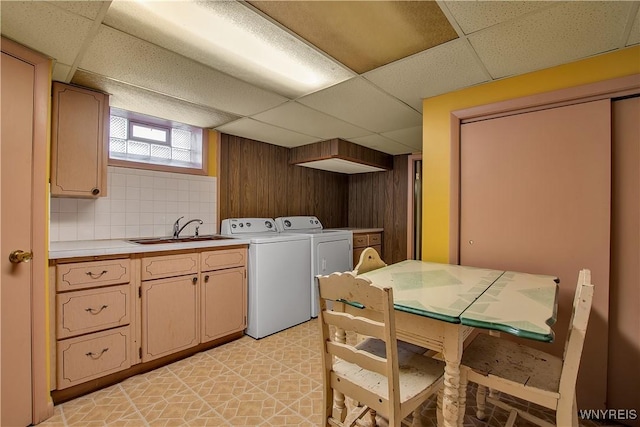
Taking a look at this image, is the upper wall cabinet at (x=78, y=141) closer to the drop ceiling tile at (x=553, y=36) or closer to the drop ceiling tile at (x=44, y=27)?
the drop ceiling tile at (x=44, y=27)

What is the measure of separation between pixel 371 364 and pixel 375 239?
3.39 m

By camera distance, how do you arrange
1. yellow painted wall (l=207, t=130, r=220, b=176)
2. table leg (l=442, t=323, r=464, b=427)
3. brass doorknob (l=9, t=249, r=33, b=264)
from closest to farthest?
1. table leg (l=442, t=323, r=464, b=427)
2. brass doorknob (l=9, t=249, r=33, b=264)
3. yellow painted wall (l=207, t=130, r=220, b=176)

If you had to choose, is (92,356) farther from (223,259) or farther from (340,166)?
(340,166)

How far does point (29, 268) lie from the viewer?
1584 millimetres

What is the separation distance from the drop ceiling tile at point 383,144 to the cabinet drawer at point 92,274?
2.81 metres

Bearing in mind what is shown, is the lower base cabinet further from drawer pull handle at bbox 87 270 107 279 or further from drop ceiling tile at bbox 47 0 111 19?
drop ceiling tile at bbox 47 0 111 19

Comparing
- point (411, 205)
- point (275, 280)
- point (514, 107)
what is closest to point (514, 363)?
point (514, 107)

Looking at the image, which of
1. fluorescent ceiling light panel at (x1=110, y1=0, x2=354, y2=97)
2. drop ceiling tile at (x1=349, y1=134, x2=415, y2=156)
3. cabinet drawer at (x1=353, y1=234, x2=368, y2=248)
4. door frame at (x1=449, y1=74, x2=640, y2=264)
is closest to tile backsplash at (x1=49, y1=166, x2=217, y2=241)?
fluorescent ceiling light panel at (x1=110, y1=0, x2=354, y2=97)

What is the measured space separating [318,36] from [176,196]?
217cm

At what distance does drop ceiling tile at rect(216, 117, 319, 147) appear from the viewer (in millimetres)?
3004

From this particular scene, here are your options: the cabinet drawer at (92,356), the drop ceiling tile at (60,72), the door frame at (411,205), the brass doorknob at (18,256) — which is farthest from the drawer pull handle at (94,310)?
the door frame at (411,205)

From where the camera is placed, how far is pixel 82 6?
4.16 feet

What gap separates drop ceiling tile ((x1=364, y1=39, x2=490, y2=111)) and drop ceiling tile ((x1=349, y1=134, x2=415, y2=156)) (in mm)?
1293

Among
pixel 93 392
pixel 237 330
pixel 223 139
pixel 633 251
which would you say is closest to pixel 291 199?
pixel 223 139
